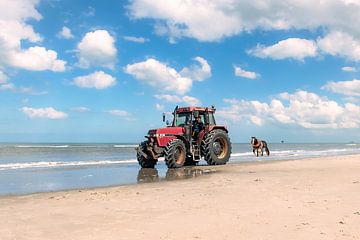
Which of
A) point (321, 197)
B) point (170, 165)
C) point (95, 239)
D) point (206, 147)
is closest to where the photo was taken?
point (95, 239)

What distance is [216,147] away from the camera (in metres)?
18.1

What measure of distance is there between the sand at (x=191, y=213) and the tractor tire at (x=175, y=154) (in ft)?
21.7

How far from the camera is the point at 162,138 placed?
653 inches

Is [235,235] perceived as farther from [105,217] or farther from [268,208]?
[105,217]

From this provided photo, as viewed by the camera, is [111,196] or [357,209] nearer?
A: [357,209]

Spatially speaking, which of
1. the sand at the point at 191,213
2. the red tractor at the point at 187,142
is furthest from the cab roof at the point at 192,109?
the sand at the point at 191,213

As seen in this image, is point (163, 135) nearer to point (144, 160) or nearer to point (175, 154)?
point (175, 154)

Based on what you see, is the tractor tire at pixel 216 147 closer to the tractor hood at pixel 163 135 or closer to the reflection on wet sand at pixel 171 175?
the tractor hood at pixel 163 135

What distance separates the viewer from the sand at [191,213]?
16.6 ft

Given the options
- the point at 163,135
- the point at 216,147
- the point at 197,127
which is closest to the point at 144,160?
the point at 163,135

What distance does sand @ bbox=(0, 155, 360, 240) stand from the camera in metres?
5.06

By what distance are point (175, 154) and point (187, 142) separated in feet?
3.49

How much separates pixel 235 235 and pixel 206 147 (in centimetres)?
1242

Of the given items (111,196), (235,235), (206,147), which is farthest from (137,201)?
(206,147)
